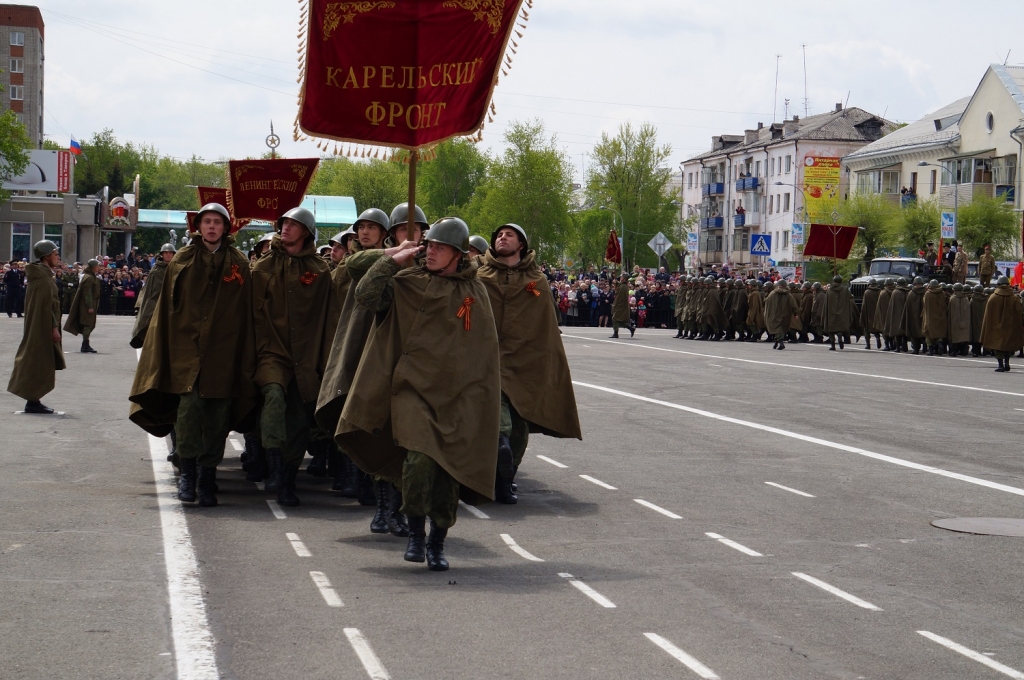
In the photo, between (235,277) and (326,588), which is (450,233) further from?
(235,277)

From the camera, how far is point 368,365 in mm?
7484

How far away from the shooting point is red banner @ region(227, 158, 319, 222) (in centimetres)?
1503

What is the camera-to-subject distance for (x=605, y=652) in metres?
5.82

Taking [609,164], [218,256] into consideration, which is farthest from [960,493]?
[609,164]

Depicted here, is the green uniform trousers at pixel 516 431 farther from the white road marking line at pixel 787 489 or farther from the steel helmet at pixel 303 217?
the white road marking line at pixel 787 489

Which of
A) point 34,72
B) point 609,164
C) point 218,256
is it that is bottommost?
point 218,256

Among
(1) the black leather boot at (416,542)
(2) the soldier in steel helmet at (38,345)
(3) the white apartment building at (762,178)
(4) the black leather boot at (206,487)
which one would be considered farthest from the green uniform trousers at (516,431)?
(3) the white apartment building at (762,178)

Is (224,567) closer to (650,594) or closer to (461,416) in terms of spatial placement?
(461,416)

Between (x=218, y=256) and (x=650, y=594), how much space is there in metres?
4.18

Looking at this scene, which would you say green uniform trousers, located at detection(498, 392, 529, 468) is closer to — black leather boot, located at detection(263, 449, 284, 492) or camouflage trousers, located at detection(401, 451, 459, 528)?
black leather boot, located at detection(263, 449, 284, 492)

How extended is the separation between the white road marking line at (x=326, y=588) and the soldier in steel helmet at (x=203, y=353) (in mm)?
2361

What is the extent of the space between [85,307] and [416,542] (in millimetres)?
20092

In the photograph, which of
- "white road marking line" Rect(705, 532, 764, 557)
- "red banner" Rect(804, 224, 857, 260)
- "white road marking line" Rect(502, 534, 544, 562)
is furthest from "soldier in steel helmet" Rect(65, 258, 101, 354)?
"red banner" Rect(804, 224, 857, 260)

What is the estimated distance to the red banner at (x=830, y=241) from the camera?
1705 inches
